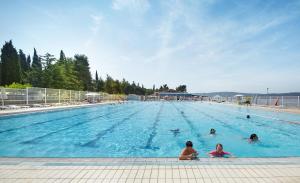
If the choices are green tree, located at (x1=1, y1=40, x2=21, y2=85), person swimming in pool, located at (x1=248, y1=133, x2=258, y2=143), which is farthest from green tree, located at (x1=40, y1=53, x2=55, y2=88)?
person swimming in pool, located at (x1=248, y1=133, x2=258, y2=143)

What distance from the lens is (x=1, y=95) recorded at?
55.7 ft

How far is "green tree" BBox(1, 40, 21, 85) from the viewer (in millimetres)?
42969

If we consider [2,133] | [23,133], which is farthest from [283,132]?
[2,133]

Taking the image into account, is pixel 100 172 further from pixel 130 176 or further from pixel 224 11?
pixel 224 11

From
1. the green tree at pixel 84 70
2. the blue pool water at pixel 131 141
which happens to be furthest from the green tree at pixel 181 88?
the blue pool water at pixel 131 141

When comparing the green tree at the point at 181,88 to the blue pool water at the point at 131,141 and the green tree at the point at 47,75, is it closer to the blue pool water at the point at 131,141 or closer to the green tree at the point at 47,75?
the green tree at the point at 47,75

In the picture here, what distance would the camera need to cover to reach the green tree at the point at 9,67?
42969 millimetres

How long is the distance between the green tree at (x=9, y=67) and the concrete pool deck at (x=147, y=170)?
43672 millimetres

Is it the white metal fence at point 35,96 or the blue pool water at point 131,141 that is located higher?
the white metal fence at point 35,96

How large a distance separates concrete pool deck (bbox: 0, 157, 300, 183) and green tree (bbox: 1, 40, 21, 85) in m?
43.7

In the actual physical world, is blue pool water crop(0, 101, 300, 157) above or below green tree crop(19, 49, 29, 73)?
below

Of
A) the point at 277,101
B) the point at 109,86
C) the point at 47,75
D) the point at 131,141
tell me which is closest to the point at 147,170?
the point at 131,141

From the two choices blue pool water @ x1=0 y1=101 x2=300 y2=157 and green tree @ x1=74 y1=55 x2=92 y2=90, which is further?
green tree @ x1=74 y1=55 x2=92 y2=90

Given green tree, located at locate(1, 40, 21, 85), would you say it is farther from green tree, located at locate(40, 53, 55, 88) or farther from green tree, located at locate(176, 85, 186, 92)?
green tree, located at locate(176, 85, 186, 92)
